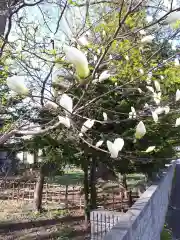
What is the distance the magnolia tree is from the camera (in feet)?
4.76

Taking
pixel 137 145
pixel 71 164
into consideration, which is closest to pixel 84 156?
pixel 71 164

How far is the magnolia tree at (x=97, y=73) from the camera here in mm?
1451

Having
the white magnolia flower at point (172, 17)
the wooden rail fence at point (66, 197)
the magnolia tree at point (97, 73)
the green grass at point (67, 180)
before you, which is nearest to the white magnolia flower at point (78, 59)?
the magnolia tree at point (97, 73)

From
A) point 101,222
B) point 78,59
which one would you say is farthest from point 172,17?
point 101,222

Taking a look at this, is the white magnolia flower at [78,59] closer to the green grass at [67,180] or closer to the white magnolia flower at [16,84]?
the white magnolia flower at [16,84]

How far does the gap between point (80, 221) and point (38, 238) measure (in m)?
1.76

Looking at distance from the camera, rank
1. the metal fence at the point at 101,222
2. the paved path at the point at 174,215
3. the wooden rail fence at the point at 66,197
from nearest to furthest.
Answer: the metal fence at the point at 101,222
the paved path at the point at 174,215
the wooden rail fence at the point at 66,197

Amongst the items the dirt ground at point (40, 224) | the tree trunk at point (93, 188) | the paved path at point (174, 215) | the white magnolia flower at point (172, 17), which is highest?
the white magnolia flower at point (172, 17)

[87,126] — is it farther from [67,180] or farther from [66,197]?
[67,180]

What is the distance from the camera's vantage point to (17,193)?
1166cm

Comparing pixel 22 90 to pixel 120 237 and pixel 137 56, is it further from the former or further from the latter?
pixel 137 56

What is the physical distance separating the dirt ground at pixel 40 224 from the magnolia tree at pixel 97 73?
7.02 feet

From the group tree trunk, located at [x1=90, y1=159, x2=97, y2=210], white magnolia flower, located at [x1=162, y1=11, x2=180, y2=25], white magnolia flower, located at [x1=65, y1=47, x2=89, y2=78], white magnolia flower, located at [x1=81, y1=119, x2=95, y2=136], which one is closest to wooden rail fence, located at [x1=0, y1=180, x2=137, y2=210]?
tree trunk, located at [x1=90, y1=159, x2=97, y2=210]

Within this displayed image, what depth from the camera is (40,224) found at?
841 cm
